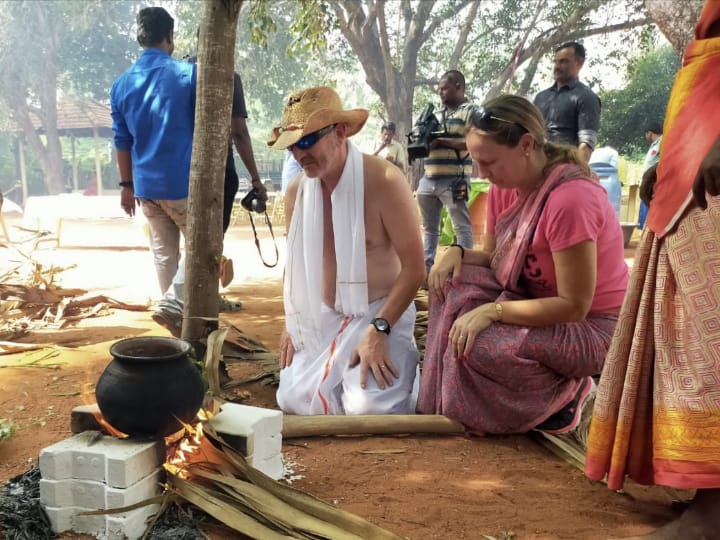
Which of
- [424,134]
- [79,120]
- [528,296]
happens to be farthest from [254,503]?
[79,120]

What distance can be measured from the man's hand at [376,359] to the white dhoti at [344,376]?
38 mm

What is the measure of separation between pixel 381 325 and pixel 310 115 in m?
1.04

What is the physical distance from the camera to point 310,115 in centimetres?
276

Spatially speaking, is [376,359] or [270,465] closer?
A: [270,465]

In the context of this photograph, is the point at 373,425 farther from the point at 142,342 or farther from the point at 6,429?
the point at 6,429

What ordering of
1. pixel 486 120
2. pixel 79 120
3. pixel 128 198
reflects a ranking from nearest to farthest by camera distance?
1. pixel 486 120
2. pixel 128 198
3. pixel 79 120

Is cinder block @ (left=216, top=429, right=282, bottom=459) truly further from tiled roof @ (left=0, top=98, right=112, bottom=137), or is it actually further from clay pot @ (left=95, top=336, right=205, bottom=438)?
tiled roof @ (left=0, top=98, right=112, bottom=137)

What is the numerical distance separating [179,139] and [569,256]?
3.03 meters

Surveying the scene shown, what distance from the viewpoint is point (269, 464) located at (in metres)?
2.34

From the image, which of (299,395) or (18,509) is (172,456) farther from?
(299,395)

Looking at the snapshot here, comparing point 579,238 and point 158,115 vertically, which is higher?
point 158,115

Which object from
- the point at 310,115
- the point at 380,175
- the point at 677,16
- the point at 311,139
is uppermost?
the point at 677,16

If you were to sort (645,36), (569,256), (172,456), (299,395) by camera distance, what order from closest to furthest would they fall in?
(172,456) < (569,256) < (299,395) < (645,36)

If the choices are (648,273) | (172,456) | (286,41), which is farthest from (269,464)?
(286,41)
